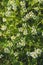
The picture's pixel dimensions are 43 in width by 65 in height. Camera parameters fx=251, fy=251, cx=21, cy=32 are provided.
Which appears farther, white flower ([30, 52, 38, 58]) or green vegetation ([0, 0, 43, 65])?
green vegetation ([0, 0, 43, 65])

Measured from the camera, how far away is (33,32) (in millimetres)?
3674

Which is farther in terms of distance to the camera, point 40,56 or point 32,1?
point 32,1

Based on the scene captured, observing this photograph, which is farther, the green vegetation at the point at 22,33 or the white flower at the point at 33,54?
the green vegetation at the point at 22,33

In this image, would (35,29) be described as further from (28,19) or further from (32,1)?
(32,1)

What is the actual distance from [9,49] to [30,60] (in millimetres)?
353

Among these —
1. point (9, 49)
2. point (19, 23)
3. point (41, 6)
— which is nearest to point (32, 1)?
point (41, 6)

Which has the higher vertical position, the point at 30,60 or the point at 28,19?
the point at 28,19

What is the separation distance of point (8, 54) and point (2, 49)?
0.14 metres

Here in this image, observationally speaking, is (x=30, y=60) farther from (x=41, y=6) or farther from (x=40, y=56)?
(x=41, y=6)

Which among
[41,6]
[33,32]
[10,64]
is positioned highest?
[41,6]

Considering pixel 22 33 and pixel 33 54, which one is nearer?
pixel 33 54

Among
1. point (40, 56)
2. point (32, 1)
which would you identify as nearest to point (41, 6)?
point (32, 1)

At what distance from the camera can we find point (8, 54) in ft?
12.4

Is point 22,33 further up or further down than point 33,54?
further up
